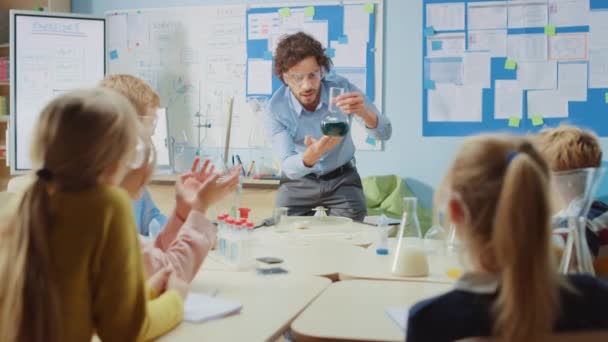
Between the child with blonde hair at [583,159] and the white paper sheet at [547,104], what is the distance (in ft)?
7.39

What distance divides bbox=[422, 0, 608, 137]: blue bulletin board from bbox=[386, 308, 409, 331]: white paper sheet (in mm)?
2973

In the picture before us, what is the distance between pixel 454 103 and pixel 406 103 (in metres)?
0.31

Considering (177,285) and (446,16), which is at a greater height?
(446,16)

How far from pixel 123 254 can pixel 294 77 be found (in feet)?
6.97

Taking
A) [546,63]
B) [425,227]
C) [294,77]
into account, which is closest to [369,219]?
[294,77]

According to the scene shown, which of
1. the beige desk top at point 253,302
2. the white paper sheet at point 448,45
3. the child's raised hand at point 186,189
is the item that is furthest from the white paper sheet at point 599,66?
the child's raised hand at point 186,189

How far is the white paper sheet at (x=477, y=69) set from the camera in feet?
14.8

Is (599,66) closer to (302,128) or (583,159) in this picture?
(302,128)

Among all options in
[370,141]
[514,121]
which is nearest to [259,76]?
[370,141]

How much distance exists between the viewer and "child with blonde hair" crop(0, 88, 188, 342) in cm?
132

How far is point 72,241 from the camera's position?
1.33 metres

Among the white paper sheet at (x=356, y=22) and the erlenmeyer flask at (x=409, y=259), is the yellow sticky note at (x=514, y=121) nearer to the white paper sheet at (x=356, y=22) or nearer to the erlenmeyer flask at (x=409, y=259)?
the white paper sheet at (x=356, y=22)

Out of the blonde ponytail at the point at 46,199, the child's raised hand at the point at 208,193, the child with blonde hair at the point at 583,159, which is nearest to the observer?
the blonde ponytail at the point at 46,199

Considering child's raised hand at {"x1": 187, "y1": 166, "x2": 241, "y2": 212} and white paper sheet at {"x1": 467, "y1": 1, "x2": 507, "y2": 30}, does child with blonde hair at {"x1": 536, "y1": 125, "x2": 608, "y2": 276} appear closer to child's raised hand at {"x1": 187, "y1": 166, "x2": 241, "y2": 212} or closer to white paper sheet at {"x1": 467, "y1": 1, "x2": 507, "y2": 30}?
child's raised hand at {"x1": 187, "y1": 166, "x2": 241, "y2": 212}
